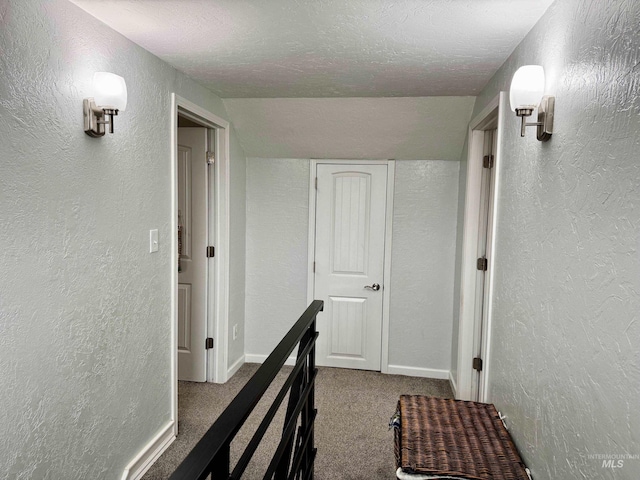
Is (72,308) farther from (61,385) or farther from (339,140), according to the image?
(339,140)

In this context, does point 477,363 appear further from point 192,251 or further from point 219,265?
point 192,251

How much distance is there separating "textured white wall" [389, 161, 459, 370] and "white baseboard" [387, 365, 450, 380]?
0.03 meters

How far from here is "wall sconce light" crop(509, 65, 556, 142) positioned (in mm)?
1641

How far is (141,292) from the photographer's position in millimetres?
2395

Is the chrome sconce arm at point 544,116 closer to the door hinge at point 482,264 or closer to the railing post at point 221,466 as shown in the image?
the railing post at point 221,466

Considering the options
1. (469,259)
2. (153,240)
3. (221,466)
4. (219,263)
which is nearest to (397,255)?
(469,259)

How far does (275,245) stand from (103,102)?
7.60ft

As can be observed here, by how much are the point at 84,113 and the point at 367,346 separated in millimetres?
2838

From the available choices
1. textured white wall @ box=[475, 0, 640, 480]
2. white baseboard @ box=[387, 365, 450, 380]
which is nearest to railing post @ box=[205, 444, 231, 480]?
textured white wall @ box=[475, 0, 640, 480]

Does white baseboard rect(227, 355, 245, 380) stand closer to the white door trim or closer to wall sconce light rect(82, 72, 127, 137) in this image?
the white door trim

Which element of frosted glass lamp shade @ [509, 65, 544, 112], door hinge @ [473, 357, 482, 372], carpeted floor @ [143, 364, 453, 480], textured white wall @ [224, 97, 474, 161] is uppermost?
textured white wall @ [224, 97, 474, 161]

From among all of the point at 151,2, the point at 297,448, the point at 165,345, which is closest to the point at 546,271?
the point at 297,448

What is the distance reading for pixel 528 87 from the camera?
1678 mm

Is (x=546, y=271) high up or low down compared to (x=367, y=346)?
up
